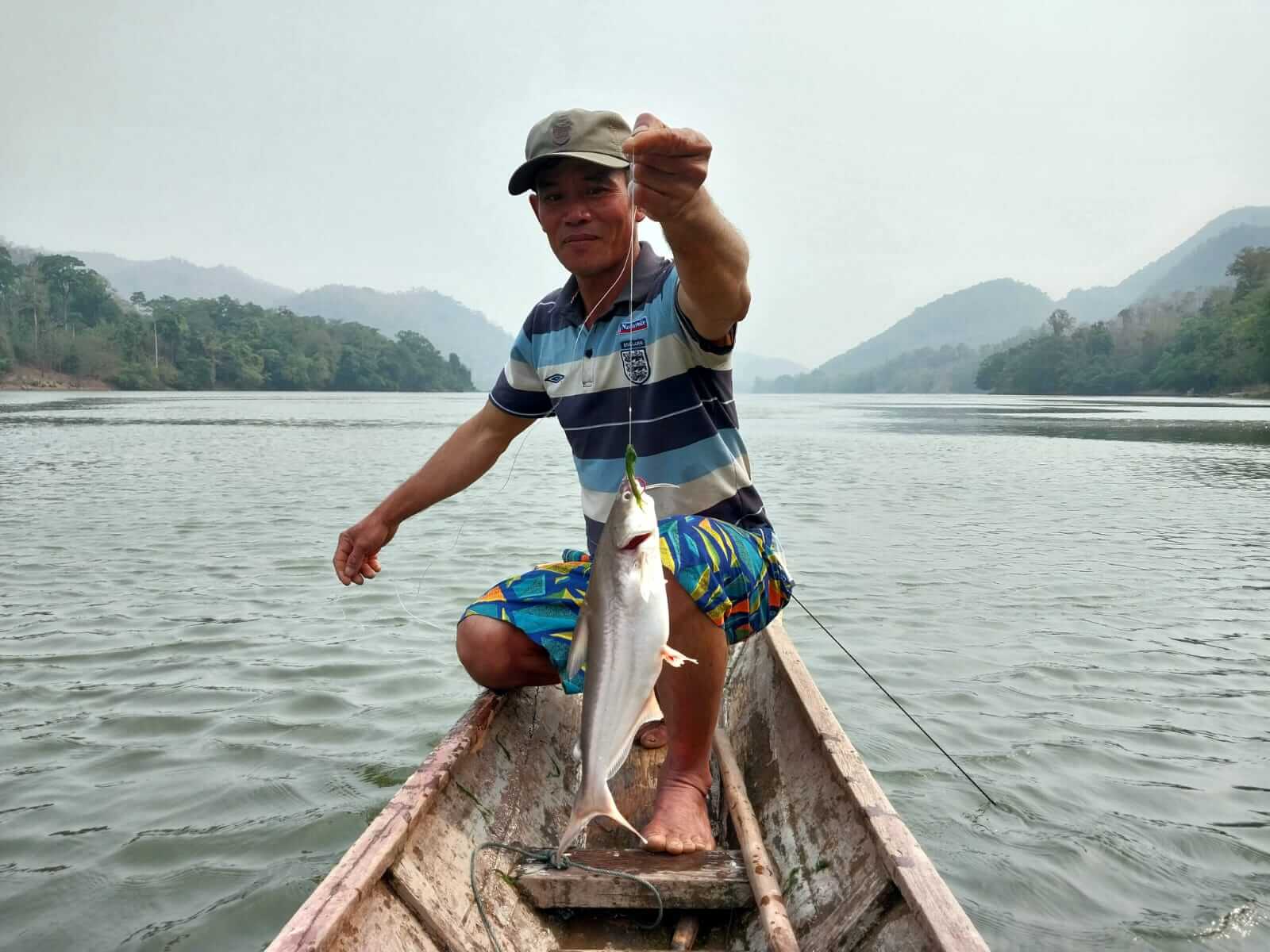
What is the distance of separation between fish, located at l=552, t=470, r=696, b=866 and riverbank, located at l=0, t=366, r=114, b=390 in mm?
96526

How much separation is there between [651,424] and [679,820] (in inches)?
53.9

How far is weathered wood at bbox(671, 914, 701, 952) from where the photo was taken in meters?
2.72

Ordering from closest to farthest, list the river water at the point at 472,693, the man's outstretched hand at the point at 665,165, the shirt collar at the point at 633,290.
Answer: the man's outstretched hand at the point at 665,165
the shirt collar at the point at 633,290
the river water at the point at 472,693

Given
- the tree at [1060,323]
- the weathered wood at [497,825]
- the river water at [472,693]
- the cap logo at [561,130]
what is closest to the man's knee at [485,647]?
the weathered wood at [497,825]

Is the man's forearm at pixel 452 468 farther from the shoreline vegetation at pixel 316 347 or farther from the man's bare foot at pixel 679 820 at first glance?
the shoreline vegetation at pixel 316 347

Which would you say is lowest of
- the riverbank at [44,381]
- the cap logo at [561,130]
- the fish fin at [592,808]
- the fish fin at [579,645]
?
the fish fin at [592,808]

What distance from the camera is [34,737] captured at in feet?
16.1

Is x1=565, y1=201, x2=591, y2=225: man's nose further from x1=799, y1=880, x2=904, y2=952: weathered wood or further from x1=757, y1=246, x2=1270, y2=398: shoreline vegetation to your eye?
x1=757, y1=246, x2=1270, y2=398: shoreline vegetation

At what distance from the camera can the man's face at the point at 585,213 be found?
315 centimetres

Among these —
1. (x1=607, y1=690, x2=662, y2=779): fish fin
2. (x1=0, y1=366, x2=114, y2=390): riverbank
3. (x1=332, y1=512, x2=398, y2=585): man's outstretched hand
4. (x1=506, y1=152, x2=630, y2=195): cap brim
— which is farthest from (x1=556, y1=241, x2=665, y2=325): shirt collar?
(x1=0, y1=366, x2=114, y2=390): riverbank

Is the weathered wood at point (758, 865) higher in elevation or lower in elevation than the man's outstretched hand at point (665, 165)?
lower

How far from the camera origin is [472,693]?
5.87 m

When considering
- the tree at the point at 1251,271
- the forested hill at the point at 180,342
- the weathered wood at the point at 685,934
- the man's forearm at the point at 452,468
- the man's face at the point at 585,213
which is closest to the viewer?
the weathered wood at the point at 685,934

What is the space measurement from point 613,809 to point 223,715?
12.5ft
